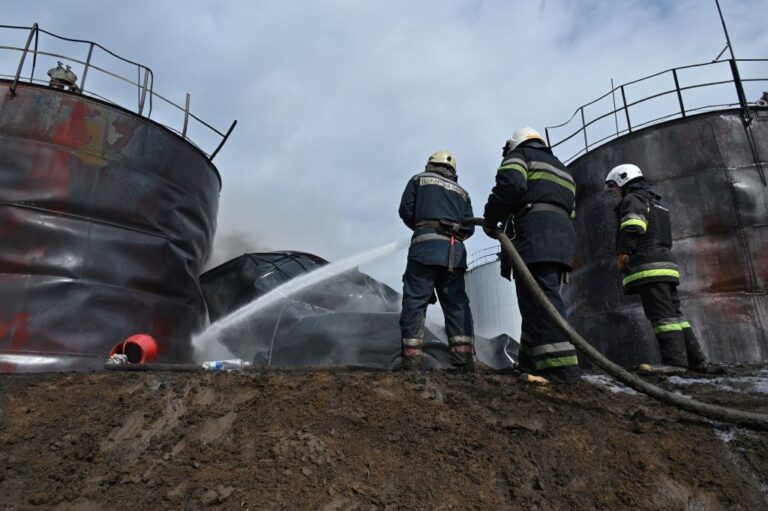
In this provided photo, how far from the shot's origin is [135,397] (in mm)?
2514

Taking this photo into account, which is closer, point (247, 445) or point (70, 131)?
point (247, 445)

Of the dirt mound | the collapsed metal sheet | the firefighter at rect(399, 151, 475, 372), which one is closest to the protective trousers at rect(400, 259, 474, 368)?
the firefighter at rect(399, 151, 475, 372)

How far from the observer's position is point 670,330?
168 inches

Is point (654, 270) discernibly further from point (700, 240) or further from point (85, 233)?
point (85, 233)

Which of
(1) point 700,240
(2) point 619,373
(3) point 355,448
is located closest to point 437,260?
(2) point 619,373

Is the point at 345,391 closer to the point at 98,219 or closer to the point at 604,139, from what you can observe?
the point at 98,219

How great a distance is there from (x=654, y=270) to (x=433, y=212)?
2005 millimetres

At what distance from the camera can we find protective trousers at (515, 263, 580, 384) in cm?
310

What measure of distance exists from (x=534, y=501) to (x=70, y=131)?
5856 mm

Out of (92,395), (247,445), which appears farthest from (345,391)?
(92,395)

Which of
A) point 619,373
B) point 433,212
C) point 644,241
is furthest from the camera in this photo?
point 644,241

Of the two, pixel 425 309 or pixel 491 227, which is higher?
pixel 491 227

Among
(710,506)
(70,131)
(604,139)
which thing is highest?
(604,139)

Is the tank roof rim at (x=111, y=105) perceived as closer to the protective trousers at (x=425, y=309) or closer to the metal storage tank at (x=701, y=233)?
the protective trousers at (x=425, y=309)
